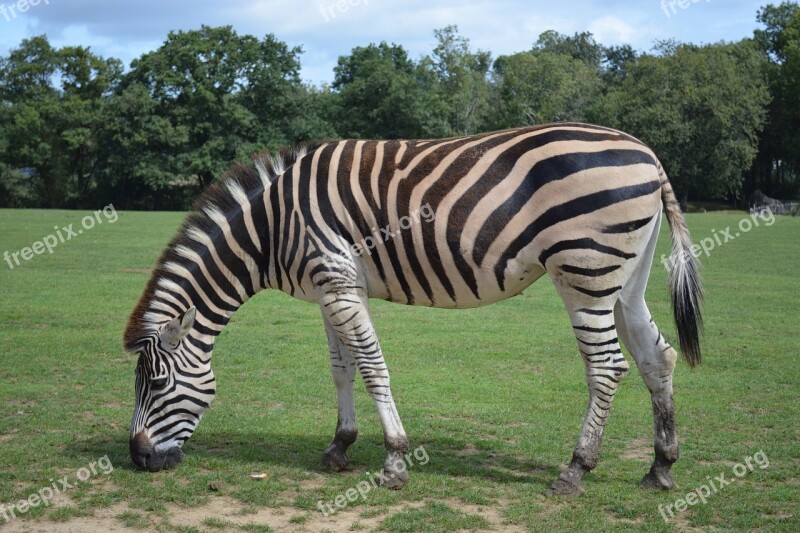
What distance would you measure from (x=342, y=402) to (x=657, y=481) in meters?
2.74

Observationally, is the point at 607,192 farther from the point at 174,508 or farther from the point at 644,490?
the point at 174,508

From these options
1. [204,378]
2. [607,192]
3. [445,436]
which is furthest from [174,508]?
[607,192]

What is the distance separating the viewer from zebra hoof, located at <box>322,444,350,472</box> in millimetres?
6973

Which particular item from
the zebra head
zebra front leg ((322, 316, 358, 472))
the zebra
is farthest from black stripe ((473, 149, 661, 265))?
the zebra head

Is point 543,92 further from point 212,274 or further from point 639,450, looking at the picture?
point 212,274

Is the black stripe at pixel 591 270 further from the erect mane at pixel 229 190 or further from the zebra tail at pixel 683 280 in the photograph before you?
the erect mane at pixel 229 190

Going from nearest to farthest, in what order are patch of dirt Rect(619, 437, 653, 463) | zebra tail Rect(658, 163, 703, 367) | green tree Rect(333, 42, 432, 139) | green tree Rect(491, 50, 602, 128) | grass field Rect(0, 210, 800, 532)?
grass field Rect(0, 210, 800, 532), zebra tail Rect(658, 163, 703, 367), patch of dirt Rect(619, 437, 653, 463), green tree Rect(333, 42, 432, 139), green tree Rect(491, 50, 602, 128)

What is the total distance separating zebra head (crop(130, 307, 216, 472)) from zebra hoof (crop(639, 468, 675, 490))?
3.77 metres

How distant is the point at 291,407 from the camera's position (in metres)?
9.04

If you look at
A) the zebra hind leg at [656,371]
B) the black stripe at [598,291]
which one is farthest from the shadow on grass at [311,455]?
the black stripe at [598,291]

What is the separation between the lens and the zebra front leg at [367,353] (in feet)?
21.9

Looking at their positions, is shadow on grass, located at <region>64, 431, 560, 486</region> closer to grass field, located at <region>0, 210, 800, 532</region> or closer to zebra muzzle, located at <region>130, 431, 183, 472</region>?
grass field, located at <region>0, 210, 800, 532</region>

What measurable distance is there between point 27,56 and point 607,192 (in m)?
74.5

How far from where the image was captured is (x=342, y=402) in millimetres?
7238
